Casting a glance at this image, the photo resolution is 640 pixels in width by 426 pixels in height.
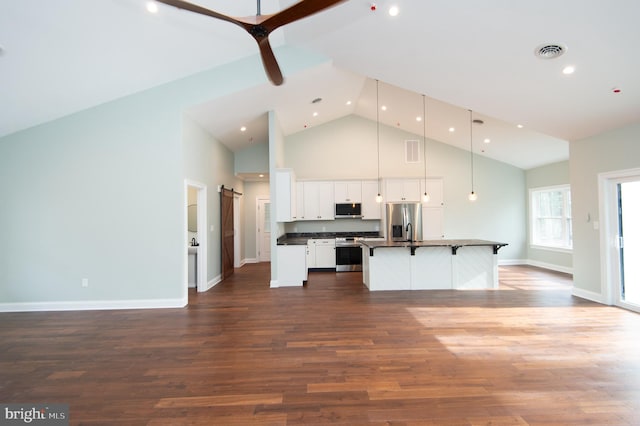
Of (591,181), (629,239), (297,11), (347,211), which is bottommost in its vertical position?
(629,239)

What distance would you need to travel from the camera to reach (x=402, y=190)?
7.97m

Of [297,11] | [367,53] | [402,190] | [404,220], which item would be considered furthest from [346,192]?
[297,11]

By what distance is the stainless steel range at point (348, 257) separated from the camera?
7.79m

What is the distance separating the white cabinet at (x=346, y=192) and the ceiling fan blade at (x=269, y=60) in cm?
519

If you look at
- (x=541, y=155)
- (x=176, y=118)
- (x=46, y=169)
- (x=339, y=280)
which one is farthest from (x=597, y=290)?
(x=46, y=169)

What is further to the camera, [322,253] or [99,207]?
[322,253]

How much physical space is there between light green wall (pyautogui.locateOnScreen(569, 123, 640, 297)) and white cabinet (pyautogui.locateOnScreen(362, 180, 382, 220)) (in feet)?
13.2

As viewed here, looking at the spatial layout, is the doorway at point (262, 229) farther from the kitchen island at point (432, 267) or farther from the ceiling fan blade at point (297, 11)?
the ceiling fan blade at point (297, 11)

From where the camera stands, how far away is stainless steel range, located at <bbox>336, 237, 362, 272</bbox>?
7789 mm

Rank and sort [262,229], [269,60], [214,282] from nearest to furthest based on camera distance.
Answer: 1. [269,60]
2. [214,282]
3. [262,229]

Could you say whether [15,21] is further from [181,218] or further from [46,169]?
[181,218]

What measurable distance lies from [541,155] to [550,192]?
1119 millimetres

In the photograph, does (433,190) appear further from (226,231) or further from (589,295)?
(226,231)

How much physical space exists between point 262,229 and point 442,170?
5674mm
